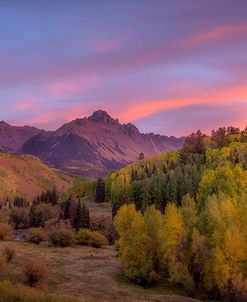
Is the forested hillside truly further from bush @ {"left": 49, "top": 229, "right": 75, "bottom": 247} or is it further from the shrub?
the shrub

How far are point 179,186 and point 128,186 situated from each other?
31.8 meters

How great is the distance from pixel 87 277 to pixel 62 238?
35.7 meters

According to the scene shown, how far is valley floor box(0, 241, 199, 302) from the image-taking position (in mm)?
53841

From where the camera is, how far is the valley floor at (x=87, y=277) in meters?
53.8

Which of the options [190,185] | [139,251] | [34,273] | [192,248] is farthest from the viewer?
[190,185]

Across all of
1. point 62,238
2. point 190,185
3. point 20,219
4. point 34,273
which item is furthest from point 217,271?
point 20,219

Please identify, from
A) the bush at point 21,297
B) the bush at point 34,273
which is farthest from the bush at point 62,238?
the bush at point 21,297

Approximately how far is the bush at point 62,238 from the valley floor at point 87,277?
911cm

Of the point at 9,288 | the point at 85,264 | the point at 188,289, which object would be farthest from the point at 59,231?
the point at 9,288

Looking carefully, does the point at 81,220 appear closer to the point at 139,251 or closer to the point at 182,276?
the point at 139,251

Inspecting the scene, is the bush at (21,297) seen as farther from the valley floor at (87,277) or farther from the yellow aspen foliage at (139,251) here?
the yellow aspen foliage at (139,251)

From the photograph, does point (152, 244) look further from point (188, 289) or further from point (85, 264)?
point (85, 264)

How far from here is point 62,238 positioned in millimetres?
99750

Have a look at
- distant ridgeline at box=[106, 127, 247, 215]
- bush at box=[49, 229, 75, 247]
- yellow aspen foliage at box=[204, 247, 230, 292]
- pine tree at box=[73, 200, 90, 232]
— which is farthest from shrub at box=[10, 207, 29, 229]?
yellow aspen foliage at box=[204, 247, 230, 292]
